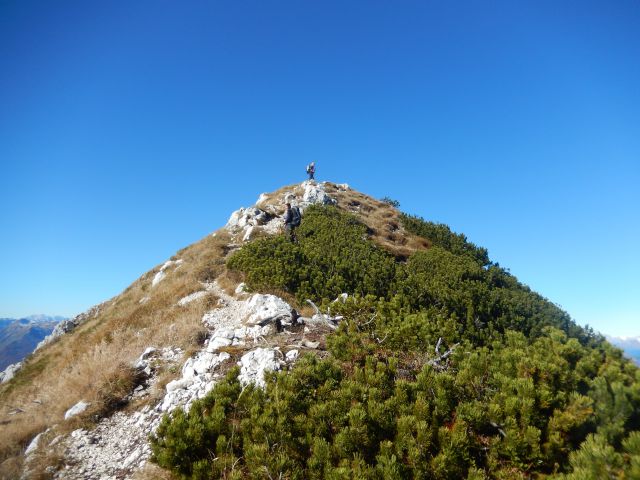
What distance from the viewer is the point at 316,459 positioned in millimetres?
4266

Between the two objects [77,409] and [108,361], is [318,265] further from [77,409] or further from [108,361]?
[77,409]

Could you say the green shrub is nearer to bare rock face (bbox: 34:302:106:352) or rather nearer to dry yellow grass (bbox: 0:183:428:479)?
dry yellow grass (bbox: 0:183:428:479)

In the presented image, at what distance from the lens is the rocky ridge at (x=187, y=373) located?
21.1 ft

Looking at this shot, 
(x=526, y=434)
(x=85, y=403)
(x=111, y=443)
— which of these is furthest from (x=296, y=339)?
(x=526, y=434)

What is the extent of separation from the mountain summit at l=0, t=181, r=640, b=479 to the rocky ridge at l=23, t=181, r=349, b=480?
0.13 feet

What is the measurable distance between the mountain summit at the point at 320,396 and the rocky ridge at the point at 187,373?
0.04m

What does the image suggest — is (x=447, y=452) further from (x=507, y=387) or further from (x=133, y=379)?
(x=133, y=379)

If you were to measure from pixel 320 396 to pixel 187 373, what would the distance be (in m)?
4.51

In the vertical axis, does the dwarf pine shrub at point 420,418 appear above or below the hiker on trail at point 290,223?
below

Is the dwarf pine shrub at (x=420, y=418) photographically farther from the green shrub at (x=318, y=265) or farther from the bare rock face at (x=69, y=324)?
the bare rock face at (x=69, y=324)

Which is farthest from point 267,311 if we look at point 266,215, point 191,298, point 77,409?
point 266,215

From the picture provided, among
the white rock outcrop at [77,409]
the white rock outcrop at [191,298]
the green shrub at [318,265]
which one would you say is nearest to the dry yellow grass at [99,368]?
the white rock outcrop at [77,409]

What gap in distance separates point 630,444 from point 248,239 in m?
21.1

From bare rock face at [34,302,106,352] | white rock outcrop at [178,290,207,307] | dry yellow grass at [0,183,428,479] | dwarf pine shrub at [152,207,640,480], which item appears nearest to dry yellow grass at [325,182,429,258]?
dry yellow grass at [0,183,428,479]
